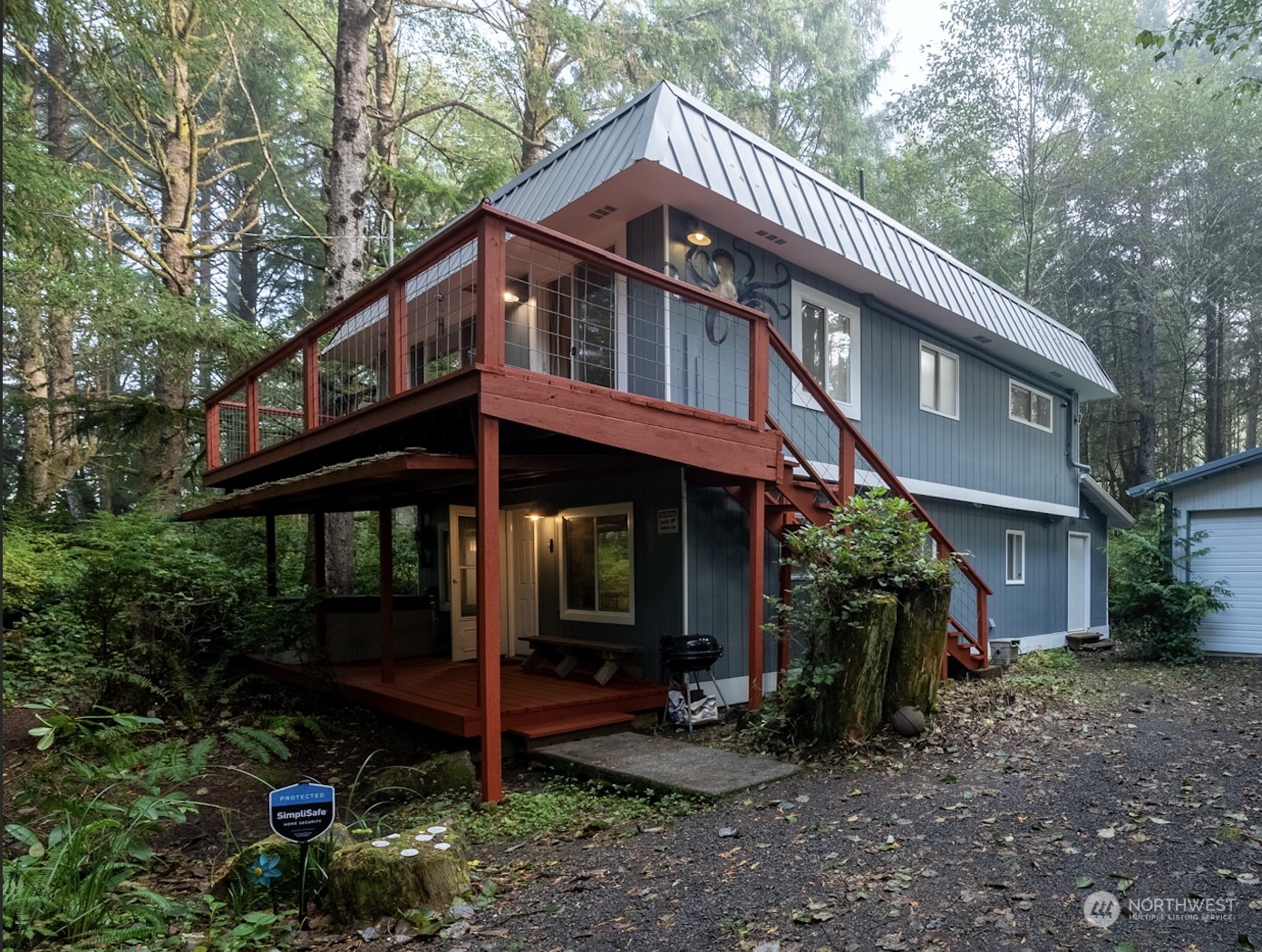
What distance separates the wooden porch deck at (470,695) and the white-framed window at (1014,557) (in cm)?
771

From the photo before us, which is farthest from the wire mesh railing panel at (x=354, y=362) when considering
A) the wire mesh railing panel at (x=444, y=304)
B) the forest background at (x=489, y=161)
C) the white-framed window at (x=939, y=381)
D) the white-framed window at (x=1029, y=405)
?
the white-framed window at (x=1029, y=405)

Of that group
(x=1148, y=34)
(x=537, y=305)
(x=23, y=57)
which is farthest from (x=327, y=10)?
(x=1148, y=34)

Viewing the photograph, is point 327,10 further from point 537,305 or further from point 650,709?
point 650,709

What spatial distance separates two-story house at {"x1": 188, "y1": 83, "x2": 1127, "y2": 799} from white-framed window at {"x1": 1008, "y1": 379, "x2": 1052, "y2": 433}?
1.33 meters

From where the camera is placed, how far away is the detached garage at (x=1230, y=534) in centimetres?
1186

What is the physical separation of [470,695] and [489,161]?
940cm

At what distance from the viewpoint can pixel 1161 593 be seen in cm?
1180

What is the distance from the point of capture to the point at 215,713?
24.8ft

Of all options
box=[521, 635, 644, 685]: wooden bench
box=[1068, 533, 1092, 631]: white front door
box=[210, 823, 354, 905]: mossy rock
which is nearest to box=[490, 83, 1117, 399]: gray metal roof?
box=[521, 635, 644, 685]: wooden bench

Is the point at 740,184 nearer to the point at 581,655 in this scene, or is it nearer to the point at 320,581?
the point at 581,655

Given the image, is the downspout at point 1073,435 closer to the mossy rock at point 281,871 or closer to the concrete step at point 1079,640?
the concrete step at point 1079,640

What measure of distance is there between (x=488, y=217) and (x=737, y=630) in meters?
4.76

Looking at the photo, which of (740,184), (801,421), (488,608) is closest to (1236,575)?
(801,421)

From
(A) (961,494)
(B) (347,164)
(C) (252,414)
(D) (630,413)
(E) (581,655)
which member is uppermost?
(B) (347,164)
